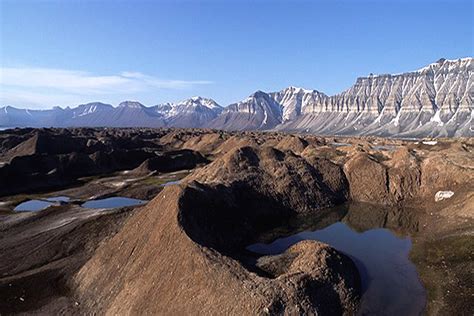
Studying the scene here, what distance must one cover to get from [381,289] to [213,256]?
13.4 meters

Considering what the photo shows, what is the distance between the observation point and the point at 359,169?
6512 cm

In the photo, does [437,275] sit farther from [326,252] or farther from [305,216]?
[305,216]

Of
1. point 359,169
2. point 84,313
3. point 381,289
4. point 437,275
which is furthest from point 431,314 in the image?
point 359,169

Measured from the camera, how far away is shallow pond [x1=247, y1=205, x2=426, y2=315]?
28.4 meters

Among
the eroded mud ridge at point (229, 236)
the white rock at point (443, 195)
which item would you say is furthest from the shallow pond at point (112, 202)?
the white rock at point (443, 195)

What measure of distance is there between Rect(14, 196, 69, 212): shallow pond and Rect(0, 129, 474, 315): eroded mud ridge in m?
1.91

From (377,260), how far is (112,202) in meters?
42.9

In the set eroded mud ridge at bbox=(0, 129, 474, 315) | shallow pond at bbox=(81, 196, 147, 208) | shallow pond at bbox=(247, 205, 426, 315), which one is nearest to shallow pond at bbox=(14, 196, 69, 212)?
eroded mud ridge at bbox=(0, 129, 474, 315)

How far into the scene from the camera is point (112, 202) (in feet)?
209

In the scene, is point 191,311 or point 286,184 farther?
point 286,184

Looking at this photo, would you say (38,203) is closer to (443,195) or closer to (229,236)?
(229,236)

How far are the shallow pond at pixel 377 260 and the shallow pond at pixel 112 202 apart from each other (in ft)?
92.4

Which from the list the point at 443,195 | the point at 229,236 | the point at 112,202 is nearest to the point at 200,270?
the point at 229,236

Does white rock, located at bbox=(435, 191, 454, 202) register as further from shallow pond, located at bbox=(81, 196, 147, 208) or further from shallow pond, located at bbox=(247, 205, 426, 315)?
shallow pond, located at bbox=(81, 196, 147, 208)
